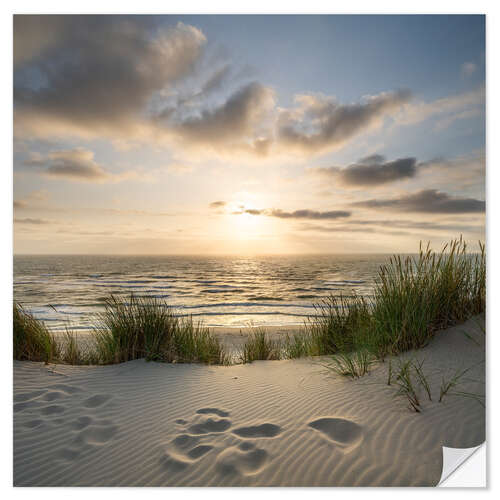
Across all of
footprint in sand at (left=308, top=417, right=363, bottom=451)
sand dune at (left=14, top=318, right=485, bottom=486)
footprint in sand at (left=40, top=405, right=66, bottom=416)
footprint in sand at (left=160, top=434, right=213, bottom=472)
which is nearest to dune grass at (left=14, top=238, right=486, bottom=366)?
sand dune at (left=14, top=318, right=485, bottom=486)

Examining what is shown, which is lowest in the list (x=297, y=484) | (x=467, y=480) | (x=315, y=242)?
(x=467, y=480)

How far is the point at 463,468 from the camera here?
6.64ft

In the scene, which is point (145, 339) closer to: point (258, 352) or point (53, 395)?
point (53, 395)

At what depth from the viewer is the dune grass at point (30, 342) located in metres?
3.62

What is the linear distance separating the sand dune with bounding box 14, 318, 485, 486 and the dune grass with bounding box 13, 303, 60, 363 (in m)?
0.65

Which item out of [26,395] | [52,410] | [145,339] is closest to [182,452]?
[52,410]

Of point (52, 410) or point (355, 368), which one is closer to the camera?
point (52, 410)

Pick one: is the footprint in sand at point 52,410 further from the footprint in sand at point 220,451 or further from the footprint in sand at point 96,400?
the footprint in sand at point 220,451

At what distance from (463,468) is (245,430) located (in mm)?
1497

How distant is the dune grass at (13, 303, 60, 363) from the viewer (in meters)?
3.62
